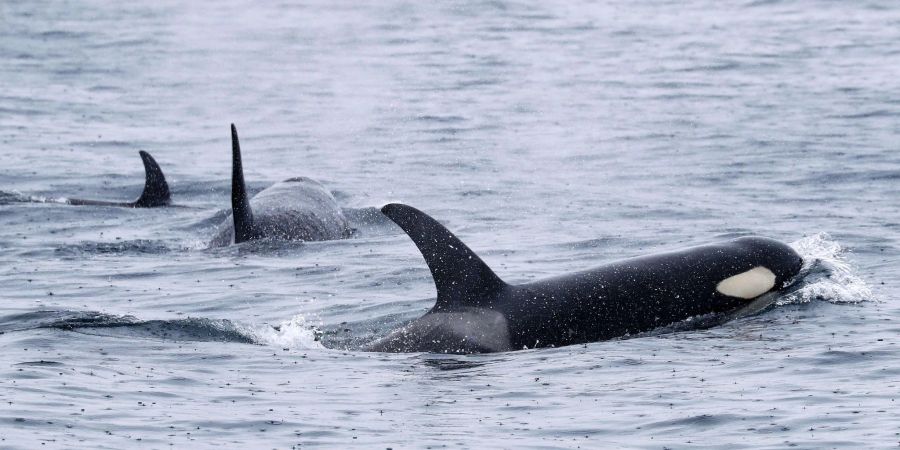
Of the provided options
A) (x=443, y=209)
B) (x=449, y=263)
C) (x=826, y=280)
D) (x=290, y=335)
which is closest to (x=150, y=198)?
(x=443, y=209)

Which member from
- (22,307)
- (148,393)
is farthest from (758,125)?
(148,393)

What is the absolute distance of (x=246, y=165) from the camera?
72.2ft

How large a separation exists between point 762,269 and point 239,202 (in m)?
5.83

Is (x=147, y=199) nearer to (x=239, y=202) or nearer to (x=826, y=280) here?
(x=239, y=202)

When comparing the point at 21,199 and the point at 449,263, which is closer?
the point at 449,263

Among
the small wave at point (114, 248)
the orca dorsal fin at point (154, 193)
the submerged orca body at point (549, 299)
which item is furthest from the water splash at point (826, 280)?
the orca dorsal fin at point (154, 193)

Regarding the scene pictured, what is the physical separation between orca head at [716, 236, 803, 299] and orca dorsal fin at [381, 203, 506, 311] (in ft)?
6.01

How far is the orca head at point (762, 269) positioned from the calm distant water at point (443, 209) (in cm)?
22

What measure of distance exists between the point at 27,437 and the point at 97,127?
1786cm

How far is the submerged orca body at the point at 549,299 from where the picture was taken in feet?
33.1

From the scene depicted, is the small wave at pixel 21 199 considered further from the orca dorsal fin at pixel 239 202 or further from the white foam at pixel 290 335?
the white foam at pixel 290 335

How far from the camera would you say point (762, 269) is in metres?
11.3

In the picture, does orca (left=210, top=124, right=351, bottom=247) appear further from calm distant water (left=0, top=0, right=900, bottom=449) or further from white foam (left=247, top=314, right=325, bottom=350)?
white foam (left=247, top=314, right=325, bottom=350)

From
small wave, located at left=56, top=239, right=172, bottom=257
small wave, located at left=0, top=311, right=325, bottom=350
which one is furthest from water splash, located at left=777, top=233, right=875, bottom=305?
small wave, located at left=56, top=239, right=172, bottom=257
